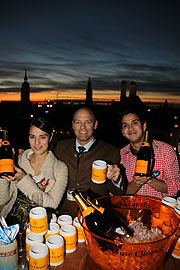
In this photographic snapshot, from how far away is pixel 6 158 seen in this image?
7.61 feet

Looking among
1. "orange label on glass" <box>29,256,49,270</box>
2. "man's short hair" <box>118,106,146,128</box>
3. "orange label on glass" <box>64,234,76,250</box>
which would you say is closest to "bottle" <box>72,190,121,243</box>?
"orange label on glass" <box>64,234,76,250</box>

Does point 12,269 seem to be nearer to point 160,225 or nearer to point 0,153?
point 160,225

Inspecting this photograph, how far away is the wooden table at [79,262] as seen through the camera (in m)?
1.33

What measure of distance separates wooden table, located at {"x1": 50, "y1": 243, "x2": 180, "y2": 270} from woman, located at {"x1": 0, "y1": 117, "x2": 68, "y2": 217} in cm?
79

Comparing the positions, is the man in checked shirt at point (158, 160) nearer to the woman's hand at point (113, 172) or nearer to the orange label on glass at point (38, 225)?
the woman's hand at point (113, 172)

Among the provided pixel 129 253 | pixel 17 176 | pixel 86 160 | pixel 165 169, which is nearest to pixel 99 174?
pixel 129 253

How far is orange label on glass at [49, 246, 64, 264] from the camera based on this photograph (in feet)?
4.24

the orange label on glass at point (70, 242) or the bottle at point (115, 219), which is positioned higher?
the bottle at point (115, 219)

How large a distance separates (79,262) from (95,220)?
317 millimetres

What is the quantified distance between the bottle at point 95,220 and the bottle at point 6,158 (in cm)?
84

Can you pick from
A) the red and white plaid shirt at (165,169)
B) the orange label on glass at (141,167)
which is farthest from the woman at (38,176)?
the red and white plaid shirt at (165,169)

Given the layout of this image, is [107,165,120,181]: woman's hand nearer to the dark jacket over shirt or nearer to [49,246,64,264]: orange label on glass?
the dark jacket over shirt

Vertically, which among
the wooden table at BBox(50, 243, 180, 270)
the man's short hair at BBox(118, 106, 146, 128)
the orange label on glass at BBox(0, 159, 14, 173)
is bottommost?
the wooden table at BBox(50, 243, 180, 270)

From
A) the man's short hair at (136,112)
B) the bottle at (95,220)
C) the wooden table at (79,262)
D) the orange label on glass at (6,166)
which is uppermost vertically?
the man's short hair at (136,112)
